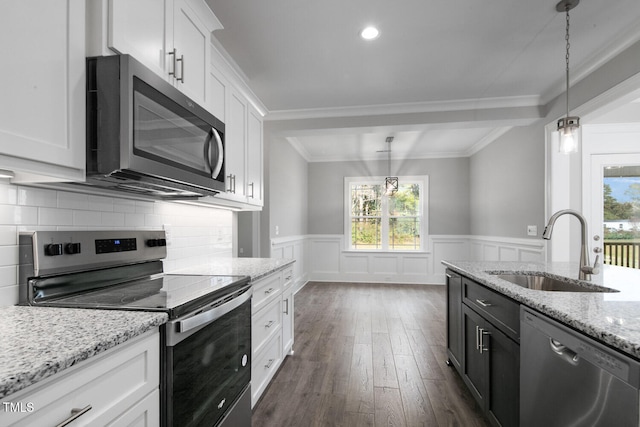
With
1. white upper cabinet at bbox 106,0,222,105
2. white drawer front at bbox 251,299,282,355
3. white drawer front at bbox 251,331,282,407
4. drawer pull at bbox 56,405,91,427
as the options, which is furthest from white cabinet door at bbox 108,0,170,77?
white drawer front at bbox 251,331,282,407

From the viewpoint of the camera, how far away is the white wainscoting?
611cm

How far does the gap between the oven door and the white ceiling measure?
187 cm

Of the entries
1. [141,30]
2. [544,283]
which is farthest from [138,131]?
[544,283]

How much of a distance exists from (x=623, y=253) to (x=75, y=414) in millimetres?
4989

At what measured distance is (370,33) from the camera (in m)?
2.30

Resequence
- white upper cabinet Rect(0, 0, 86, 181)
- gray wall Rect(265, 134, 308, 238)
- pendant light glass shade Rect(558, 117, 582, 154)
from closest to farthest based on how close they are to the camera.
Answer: white upper cabinet Rect(0, 0, 86, 181) < pendant light glass shade Rect(558, 117, 582, 154) < gray wall Rect(265, 134, 308, 238)

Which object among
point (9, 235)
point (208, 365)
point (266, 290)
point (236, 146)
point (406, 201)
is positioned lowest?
point (208, 365)

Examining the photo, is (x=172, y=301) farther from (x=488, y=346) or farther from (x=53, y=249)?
(x=488, y=346)

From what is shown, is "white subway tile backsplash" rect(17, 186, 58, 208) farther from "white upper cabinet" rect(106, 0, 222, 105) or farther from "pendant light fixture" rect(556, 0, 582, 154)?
"pendant light fixture" rect(556, 0, 582, 154)

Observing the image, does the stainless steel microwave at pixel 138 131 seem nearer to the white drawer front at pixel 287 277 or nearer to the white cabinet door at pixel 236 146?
the white cabinet door at pixel 236 146

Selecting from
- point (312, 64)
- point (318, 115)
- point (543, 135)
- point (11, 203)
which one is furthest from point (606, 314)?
point (318, 115)

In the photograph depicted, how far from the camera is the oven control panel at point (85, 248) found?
1216 mm

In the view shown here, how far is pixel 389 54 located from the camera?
2600mm

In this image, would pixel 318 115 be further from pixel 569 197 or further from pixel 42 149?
pixel 42 149
